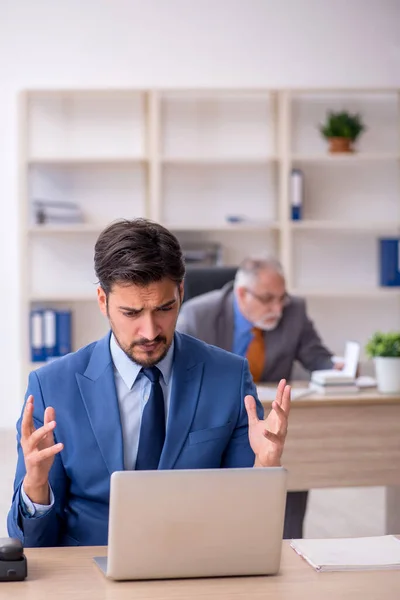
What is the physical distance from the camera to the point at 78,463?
6.89 feet

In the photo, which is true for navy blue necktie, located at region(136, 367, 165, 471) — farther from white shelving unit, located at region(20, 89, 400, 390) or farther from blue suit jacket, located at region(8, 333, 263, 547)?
white shelving unit, located at region(20, 89, 400, 390)

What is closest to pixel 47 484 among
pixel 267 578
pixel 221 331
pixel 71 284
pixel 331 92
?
pixel 267 578

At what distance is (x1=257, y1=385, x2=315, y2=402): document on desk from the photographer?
364 centimetres

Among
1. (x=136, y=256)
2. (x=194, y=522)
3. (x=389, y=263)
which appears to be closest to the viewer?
(x=194, y=522)

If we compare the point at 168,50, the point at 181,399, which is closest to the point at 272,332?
the point at 181,399

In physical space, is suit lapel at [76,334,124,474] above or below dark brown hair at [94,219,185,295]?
below

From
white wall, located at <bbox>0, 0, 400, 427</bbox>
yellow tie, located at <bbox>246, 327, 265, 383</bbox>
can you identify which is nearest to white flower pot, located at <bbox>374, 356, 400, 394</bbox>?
yellow tie, located at <bbox>246, 327, 265, 383</bbox>

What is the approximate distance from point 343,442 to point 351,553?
5.75ft

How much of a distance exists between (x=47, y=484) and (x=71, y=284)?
4519 mm

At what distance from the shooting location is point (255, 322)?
4.18 meters

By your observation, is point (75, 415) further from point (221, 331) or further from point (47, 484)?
point (221, 331)

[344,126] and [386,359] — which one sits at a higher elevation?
[344,126]

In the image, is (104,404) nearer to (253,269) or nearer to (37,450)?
(37,450)

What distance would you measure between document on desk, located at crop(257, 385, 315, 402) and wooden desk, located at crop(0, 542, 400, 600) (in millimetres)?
1796
